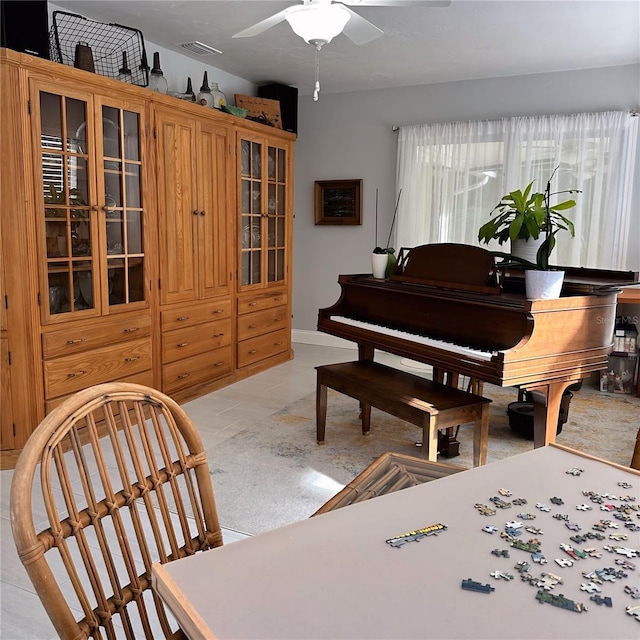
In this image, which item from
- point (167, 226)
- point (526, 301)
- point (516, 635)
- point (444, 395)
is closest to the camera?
point (516, 635)

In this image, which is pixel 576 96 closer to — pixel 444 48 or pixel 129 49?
pixel 444 48

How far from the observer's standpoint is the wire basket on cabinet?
150 inches

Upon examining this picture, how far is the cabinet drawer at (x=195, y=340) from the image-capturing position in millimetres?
4086

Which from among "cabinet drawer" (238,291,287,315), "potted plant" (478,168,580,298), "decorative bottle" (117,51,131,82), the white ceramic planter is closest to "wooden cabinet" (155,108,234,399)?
"cabinet drawer" (238,291,287,315)

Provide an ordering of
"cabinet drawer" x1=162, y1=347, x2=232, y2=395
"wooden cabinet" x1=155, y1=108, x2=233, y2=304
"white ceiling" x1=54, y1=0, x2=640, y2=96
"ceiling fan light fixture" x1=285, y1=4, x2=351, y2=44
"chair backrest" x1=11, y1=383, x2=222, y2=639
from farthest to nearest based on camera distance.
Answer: "cabinet drawer" x1=162, y1=347, x2=232, y2=395, "wooden cabinet" x1=155, y1=108, x2=233, y2=304, "white ceiling" x1=54, y1=0, x2=640, y2=96, "ceiling fan light fixture" x1=285, y1=4, x2=351, y2=44, "chair backrest" x1=11, y1=383, x2=222, y2=639

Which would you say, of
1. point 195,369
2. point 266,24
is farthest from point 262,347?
point 266,24

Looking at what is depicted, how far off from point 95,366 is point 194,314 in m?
1.00

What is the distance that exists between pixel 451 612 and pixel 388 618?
92mm

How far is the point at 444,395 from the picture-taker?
2990mm

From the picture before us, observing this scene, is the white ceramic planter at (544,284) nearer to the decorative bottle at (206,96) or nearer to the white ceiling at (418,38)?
the white ceiling at (418,38)

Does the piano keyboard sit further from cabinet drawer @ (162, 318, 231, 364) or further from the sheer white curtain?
the sheer white curtain

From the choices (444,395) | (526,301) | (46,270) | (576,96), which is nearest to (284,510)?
(444,395)

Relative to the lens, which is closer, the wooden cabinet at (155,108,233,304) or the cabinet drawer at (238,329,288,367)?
the wooden cabinet at (155,108,233,304)

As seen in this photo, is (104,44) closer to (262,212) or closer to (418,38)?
(262,212)
